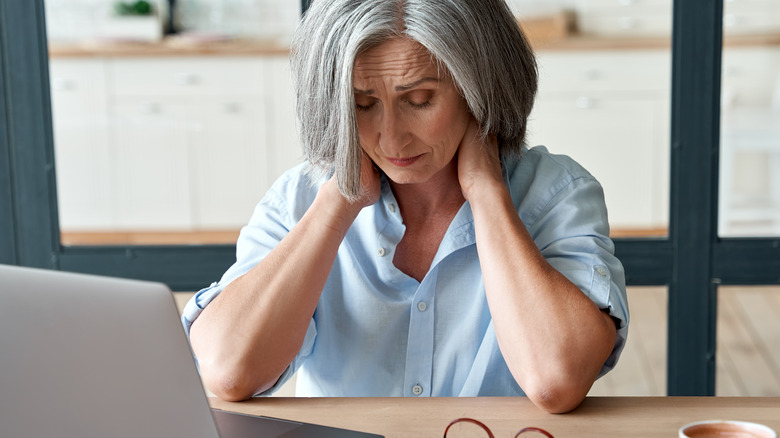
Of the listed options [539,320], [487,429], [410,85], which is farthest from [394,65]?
[487,429]

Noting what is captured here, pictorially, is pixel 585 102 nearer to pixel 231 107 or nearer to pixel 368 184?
pixel 231 107

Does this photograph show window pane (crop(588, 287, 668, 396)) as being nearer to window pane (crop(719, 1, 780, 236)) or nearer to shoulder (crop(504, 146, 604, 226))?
window pane (crop(719, 1, 780, 236))

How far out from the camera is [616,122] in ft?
7.34

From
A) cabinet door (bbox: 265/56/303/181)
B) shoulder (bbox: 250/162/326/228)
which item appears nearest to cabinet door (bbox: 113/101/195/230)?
cabinet door (bbox: 265/56/303/181)

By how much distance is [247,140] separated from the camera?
7.26 feet

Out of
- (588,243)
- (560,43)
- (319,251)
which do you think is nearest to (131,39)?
(560,43)

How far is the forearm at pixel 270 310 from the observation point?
3.70 feet

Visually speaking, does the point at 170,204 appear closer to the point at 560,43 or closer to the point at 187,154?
the point at 187,154

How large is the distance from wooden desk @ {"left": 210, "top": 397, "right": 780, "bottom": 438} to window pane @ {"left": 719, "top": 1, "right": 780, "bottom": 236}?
1130mm

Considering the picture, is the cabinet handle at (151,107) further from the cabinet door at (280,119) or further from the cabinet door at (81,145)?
the cabinet door at (280,119)

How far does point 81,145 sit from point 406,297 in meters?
1.23

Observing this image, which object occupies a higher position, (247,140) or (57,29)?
(57,29)

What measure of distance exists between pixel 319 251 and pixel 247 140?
1.05 metres

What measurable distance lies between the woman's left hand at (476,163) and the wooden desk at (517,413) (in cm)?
34
